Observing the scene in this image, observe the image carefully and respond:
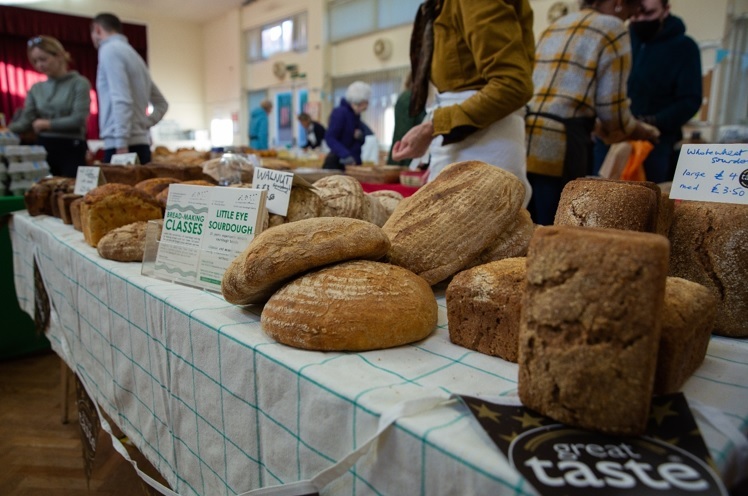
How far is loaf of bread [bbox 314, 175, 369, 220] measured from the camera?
1.47 meters

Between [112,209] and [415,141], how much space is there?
3.88 ft

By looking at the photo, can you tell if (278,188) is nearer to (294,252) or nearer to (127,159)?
(294,252)

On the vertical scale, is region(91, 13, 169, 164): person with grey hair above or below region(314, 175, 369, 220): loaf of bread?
above

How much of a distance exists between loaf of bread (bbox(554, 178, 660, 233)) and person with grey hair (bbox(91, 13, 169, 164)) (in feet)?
11.6

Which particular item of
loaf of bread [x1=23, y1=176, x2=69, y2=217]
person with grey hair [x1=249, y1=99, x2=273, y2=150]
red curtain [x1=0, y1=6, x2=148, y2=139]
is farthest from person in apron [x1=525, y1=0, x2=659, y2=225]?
red curtain [x1=0, y1=6, x2=148, y2=139]

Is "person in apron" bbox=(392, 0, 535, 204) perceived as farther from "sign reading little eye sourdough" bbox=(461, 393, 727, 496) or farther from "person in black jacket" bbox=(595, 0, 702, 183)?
"person in black jacket" bbox=(595, 0, 702, 183)

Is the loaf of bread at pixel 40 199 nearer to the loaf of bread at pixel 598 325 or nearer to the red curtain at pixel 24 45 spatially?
the loaf of bread at pixel 598 325

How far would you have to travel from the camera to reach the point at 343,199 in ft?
4.86

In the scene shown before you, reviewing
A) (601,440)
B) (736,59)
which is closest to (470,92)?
(601,440)

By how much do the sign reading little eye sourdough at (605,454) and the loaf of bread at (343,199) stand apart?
0.88 meters

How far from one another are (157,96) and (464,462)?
4.41m

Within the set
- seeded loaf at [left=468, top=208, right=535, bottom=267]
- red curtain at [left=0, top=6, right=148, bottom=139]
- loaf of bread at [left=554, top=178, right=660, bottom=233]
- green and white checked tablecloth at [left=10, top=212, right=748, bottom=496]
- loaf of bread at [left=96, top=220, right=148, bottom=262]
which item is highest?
red curtain at [left=0, top=6, right=148, bottom=139]

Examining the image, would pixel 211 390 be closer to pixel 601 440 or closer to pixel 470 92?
pixel 601 440

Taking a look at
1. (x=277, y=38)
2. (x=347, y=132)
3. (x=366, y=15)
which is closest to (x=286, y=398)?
(x=347, y=132)
